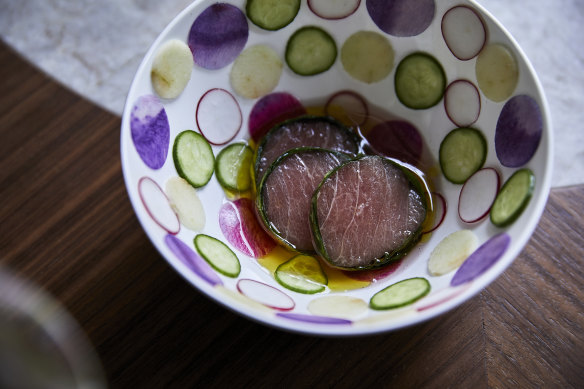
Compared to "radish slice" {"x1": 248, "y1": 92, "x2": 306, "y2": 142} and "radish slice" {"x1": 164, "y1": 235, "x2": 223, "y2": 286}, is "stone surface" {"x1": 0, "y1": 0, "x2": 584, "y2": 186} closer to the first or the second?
"radish slice" {"x1": 248, "y1": 92, "x2": 306, "y2": 142}

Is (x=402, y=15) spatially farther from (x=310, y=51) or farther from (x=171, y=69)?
(x=171, y=69)

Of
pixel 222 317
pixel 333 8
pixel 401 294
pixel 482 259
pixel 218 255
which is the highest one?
pixel 333 8

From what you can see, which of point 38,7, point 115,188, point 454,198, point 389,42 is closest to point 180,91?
point 115,188

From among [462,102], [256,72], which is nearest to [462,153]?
[462,102]

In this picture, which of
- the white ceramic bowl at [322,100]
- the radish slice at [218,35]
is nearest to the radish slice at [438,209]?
the white ceramic bowl at [322,100]

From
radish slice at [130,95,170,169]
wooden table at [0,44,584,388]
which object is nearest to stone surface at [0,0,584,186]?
wooden table at [0,44,584,388]
